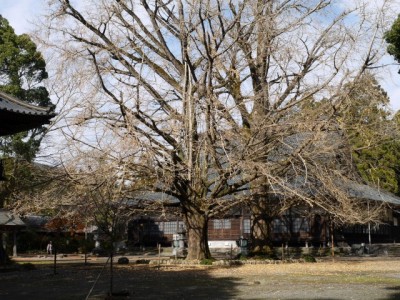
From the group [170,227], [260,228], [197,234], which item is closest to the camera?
[197,234]

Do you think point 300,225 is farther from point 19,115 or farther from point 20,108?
point 19,115

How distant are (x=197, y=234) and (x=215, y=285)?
27.5ft

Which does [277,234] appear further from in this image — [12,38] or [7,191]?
[12,38]

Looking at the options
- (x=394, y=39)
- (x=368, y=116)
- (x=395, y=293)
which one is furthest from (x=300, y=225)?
(x=395, y=293)

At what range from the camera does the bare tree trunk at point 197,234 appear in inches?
917

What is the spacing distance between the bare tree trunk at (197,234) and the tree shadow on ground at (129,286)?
301 centimetres

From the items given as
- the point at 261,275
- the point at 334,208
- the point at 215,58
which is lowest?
the point at 261,275

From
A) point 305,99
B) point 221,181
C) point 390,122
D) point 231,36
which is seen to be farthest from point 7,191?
point 390,122

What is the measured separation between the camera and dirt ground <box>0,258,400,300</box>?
1257cm

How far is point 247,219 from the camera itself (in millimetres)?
37875

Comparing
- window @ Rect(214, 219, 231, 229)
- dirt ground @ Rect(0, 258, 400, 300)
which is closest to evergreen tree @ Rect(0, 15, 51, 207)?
dirt ground @ Rect(0, 258, 400, 300)

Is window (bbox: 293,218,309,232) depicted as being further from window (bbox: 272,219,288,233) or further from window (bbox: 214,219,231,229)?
window (bbox: 214,219,231,229)

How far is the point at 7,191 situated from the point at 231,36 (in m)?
13.0

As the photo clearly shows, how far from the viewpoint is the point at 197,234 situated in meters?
23.4
